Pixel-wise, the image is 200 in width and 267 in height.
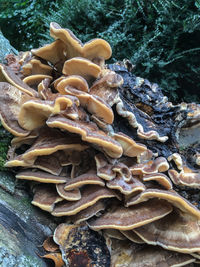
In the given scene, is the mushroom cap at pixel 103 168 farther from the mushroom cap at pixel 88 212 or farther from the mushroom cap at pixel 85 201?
the mushroom cap at pixel 88 212

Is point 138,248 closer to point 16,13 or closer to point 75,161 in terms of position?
point 75,161

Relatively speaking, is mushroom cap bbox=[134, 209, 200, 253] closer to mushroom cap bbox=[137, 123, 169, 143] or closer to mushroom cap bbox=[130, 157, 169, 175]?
mushroom cap bbox=[130, 157, 169, 175]

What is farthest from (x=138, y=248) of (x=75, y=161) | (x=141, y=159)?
(x=75, y=161)

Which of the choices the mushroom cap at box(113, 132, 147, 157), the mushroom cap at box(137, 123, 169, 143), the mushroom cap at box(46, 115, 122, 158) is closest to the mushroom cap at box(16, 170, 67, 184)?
the mushroom cap at box(46, 115, 122, 158)

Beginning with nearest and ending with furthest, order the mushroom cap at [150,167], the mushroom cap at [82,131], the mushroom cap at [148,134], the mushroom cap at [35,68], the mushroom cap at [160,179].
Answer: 1. the mushroom cap at [82,131]
2. the mushroom cap at [160,179]
3. the mushroom cap at [150,167]
4. the mushroom cap at [148,134]
5. the mushroom cap at [35,68]

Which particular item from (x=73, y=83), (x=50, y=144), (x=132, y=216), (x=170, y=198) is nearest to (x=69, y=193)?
(x=50, y=144)

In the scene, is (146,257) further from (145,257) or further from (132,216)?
(132,216)

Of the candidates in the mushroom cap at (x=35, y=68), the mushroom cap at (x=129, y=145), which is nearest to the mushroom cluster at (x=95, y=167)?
→ the mushroom cap at (x=129, y=145)
